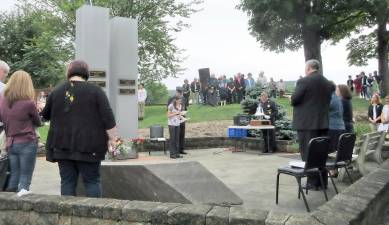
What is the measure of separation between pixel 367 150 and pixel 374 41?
26.0 m

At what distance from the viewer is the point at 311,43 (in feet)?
85.3

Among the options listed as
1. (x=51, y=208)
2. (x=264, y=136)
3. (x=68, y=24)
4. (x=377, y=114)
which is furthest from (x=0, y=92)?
(x=68, y=24)

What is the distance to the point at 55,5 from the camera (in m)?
27.8

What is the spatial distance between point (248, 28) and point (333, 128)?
20.9m

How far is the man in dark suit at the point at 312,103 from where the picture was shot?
6.54 m

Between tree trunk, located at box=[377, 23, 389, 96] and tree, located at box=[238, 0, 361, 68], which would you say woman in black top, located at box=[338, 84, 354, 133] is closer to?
tree, located at box=[238, 0, 361, 68]

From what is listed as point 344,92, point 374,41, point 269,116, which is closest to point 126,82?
point 269,116

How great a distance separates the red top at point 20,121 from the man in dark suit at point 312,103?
3.47 m

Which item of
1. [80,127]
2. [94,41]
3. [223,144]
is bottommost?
[223,144]

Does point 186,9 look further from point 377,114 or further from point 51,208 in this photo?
point 51,208

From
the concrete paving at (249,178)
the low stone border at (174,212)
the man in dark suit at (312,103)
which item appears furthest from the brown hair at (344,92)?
the low stone border at (174,212)

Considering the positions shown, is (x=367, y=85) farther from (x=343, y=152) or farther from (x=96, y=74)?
(x=343, y=152)

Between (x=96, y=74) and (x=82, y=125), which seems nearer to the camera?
(x=82, y=125)

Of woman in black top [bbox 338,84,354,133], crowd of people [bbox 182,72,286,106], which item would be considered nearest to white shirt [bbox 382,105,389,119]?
woman in black top [bbox 338,84,354,133]
